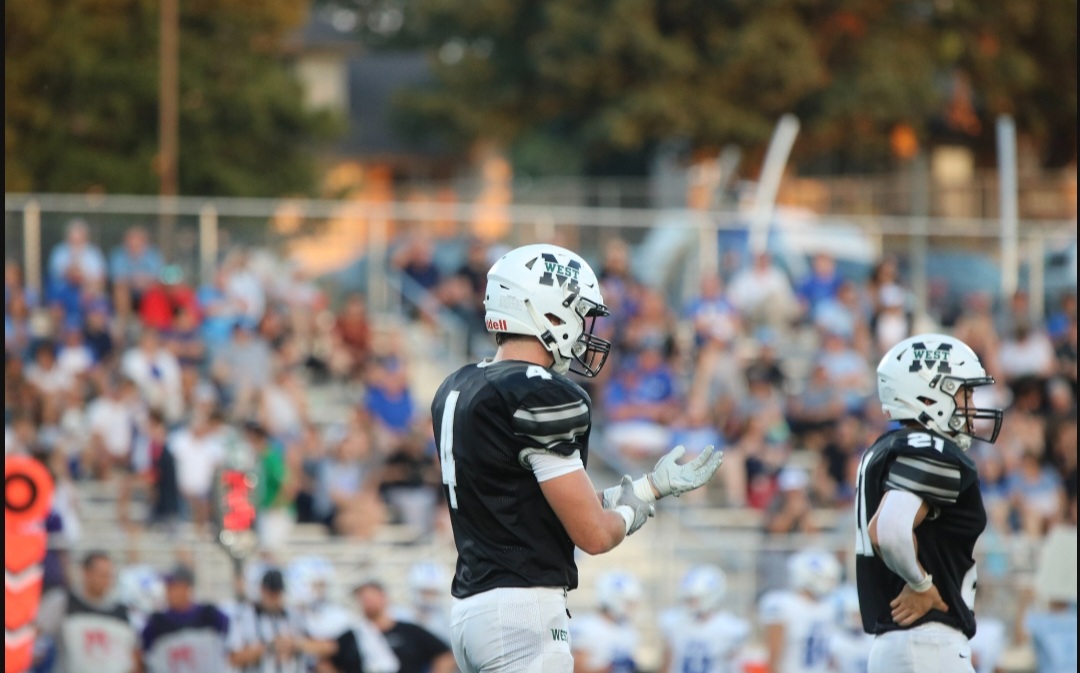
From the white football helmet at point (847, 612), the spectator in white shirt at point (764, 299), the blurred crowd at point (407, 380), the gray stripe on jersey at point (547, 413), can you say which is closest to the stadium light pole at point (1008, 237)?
the blurred crowd at point (407, 380)

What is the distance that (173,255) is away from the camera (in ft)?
53.5

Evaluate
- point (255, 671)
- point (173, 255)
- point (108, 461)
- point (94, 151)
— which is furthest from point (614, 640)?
point (94, 151)

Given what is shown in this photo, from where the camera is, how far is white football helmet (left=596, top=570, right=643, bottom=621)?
10953 mm

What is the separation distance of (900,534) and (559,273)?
1.55 m

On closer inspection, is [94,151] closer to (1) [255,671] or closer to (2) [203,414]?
(2) [203,414]

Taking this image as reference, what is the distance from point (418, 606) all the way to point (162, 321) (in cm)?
559

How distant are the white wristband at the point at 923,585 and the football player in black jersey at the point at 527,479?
115 centimetres

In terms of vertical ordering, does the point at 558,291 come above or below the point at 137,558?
above

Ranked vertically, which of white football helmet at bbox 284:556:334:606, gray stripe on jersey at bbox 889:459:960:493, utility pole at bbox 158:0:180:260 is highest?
utility pole at bbox 158:0:180:260

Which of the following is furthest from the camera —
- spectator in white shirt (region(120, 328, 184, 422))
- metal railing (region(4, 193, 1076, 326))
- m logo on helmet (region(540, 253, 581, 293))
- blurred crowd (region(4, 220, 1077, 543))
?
metal railing (region(4, 193, 1076, 326))

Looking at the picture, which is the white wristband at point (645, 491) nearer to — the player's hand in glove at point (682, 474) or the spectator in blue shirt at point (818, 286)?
the player's hand in glove at point (682, 474)

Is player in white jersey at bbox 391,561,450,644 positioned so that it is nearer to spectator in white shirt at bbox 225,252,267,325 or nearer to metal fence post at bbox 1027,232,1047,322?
spectator in white shirt at bbox 225,252,267,325

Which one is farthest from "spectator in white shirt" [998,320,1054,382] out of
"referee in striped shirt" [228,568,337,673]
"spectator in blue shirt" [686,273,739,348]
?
"referee in striped shirt" [228,568,337,673]

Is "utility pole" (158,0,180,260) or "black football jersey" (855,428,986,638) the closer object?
"black football jersey" (855,428,986,638)
